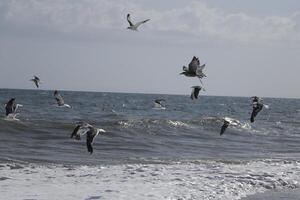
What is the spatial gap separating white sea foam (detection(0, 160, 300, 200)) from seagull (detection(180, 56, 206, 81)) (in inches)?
95.0

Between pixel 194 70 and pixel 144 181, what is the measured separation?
355 centimetres

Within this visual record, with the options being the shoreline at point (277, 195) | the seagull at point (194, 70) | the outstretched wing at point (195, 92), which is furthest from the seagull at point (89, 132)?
the shoreline at point (277, 195)

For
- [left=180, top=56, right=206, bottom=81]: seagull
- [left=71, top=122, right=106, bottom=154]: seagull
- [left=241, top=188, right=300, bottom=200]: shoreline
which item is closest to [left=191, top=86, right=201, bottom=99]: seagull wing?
[left=180, top=56, right=206, bottom=81]: seagull

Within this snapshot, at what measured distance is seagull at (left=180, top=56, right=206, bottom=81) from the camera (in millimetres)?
11950

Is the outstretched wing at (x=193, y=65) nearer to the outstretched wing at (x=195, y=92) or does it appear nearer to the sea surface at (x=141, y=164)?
the outstretched wing at (x=195, y=92)

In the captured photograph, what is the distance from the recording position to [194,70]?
12.0m

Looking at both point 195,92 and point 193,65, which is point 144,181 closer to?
point 195,92

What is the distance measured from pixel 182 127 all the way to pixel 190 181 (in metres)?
20.9

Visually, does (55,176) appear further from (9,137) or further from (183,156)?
(9,137)

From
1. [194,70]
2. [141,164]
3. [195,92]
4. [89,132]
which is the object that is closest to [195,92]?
[195,92]

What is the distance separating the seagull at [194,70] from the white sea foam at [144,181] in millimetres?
2413

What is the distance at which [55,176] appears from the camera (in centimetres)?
1519

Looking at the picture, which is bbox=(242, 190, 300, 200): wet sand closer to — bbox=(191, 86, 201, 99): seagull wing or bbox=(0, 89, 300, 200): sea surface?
bbox=(0, 89, 300, 200): sea surface

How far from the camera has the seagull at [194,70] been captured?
39.2 ft
